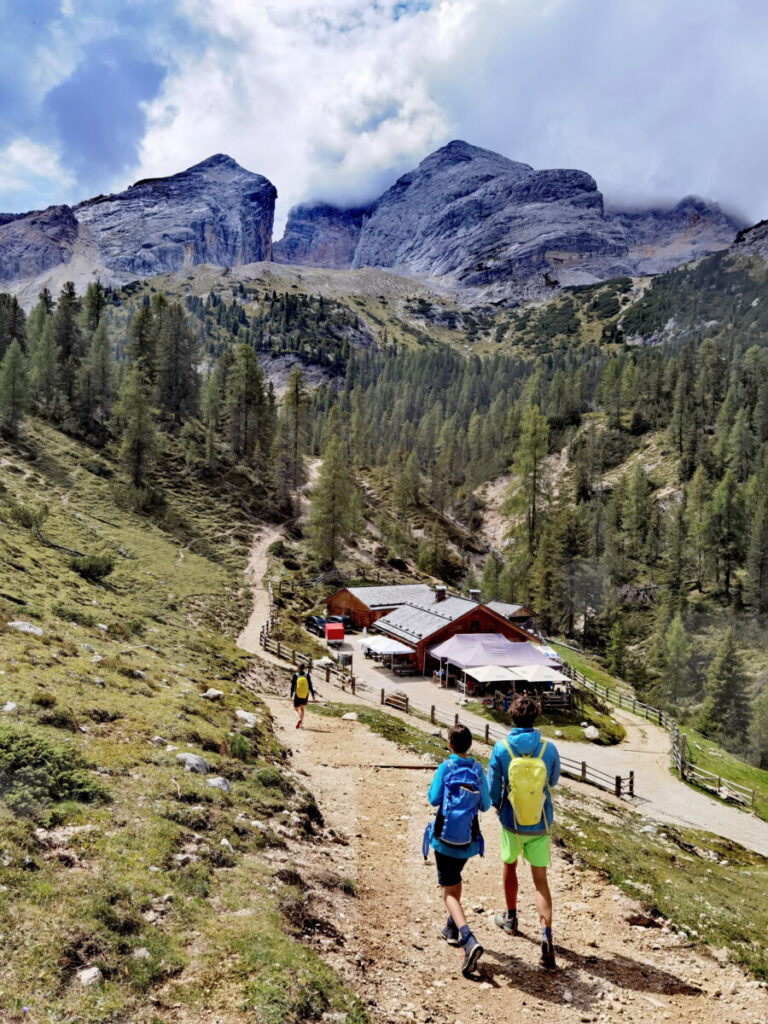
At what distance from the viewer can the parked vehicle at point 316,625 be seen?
5188 cm

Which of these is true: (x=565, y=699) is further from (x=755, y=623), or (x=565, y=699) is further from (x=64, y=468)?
(x=755, y=623)

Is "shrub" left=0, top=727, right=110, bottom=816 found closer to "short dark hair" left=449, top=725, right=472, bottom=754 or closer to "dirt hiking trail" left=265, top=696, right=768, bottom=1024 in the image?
"dirt hiking trail" left=265, top=696, right=768, bottom=1024

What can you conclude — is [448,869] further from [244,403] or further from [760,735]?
[244,403]

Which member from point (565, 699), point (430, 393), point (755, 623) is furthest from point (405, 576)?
point (430, 393)

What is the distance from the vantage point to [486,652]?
42344 millimetres

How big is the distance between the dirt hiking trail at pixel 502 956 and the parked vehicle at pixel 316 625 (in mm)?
40651

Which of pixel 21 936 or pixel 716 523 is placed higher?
pixel 716 523

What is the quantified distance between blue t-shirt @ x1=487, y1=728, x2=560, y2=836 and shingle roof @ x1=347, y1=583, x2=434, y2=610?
48984 mm

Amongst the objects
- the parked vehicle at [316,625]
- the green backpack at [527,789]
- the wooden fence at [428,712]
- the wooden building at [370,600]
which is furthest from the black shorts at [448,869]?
the wooden building at [370,600]

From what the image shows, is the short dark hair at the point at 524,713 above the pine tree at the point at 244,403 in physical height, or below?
below

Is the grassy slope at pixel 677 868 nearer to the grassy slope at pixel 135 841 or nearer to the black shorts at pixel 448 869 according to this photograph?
the black shorts at pixel 448 869

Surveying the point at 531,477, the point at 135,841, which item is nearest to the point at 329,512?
the point at 531,477

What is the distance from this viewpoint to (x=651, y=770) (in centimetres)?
3177

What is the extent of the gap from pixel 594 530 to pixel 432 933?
105 m
